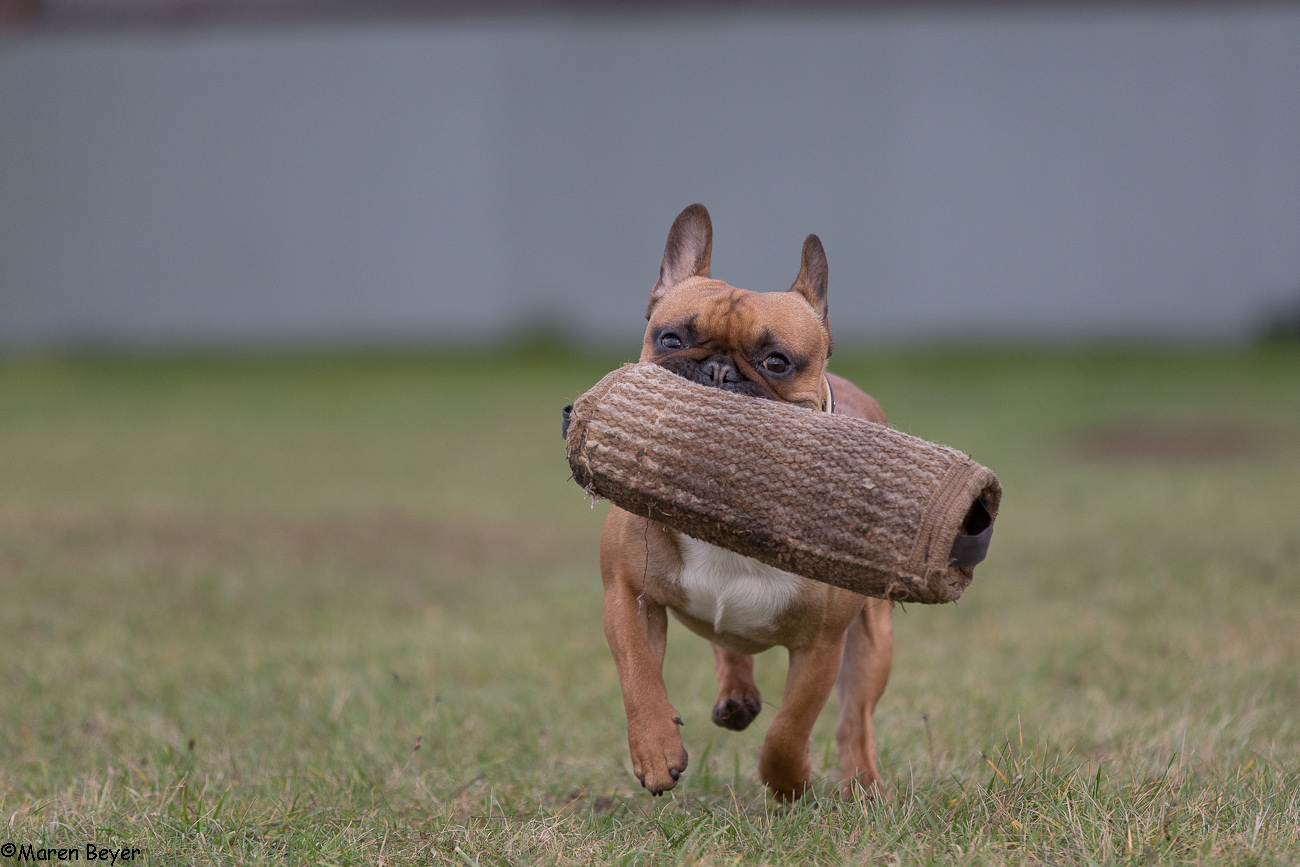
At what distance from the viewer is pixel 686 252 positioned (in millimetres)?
4469

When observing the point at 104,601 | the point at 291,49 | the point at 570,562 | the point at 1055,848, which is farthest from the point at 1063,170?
the point at 1055,848

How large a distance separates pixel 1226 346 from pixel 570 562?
40.1 feet

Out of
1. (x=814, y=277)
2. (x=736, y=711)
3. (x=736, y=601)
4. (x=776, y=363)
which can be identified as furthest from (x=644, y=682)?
(x=814, y=277)

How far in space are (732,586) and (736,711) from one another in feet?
2.11

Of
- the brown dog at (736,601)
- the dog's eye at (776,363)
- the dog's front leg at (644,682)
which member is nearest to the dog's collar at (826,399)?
the brown dog at (736,601)

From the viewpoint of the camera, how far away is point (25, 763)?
4172 mm

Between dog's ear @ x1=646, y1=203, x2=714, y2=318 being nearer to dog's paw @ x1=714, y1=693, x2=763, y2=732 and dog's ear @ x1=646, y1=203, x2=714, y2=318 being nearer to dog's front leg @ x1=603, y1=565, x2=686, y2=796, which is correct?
dog's front leg @ x1=603, y1=565, x2=686, y2=796

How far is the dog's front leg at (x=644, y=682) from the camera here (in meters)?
3.44

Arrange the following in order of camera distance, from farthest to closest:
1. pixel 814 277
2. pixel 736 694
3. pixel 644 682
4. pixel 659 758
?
1. pixel 814 277
2. pixel 736 694
3. pixel 644 682
4. pixel 659 758

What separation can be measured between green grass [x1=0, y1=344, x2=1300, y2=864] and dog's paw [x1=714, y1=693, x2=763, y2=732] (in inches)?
6.5

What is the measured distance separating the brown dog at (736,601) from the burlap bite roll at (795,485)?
11.6 inches

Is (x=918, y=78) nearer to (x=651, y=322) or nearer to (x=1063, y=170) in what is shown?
(x=1063, y=170)

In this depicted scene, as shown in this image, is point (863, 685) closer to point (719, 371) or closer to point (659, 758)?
point (659, 758)

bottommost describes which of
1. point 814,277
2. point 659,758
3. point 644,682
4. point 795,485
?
point 659,758
